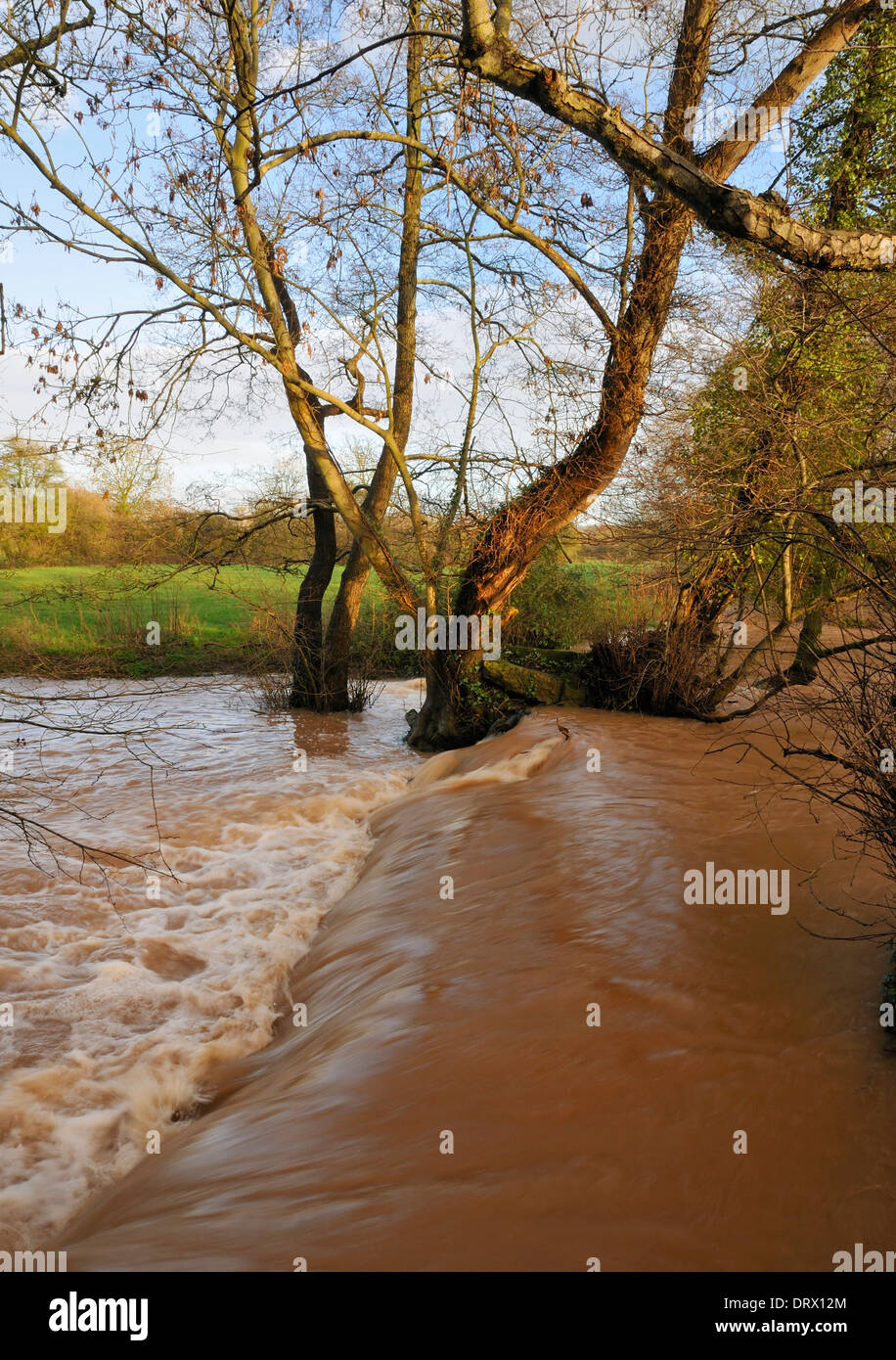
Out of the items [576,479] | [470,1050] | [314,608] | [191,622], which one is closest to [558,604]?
[314,608]

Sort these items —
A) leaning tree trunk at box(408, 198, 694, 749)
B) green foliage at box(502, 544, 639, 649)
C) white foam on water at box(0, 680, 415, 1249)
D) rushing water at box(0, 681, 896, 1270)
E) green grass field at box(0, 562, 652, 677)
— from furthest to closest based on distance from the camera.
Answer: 1. green foliage at box(502, 544, 639, 649)
2. green grass field at box(0, 562, 652, 677)
3. leaning tree trunk at box(408, 198, 694, 749)
4. white foam on water at box(0, 680, 415, 1249)
5. rushing water at box(0, 681, 896, 1270)

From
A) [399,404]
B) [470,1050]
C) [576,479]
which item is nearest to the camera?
[470,1050]

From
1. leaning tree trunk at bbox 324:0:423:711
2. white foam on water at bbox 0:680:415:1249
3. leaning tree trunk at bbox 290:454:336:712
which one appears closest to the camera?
white foam on water at bbox 0:680:415:1249

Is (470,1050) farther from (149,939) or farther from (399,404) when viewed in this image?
(399,404)

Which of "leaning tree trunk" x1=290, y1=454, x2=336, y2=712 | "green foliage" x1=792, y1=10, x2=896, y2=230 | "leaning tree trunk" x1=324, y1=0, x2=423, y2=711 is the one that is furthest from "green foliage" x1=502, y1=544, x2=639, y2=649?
"green foliage" x1=792, y1=10, x2=896, y2=230

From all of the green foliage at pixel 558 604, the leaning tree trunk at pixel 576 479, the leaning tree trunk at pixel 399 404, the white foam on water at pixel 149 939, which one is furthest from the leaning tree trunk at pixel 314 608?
the green foliage at pixel 558 604

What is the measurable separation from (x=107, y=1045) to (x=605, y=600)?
1402 cm

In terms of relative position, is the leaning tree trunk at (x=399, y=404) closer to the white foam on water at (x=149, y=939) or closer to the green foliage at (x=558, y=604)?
the white foam on water at (x=149, y=939)

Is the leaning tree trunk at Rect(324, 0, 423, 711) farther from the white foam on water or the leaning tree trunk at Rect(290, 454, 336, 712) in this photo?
the white foam on water

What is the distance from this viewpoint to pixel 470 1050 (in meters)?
4.09

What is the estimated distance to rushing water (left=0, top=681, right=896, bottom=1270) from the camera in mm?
2982

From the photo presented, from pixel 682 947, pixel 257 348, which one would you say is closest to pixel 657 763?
pixel 682 947

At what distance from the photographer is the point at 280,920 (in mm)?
7234
